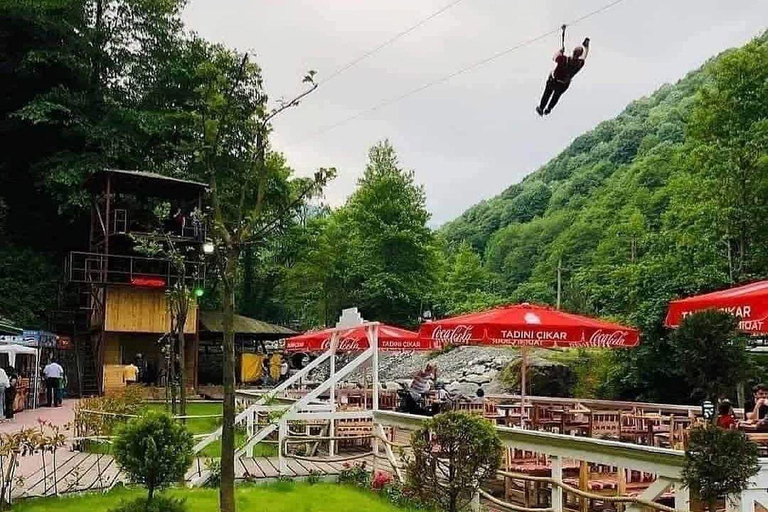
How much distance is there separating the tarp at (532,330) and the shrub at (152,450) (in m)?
4.02

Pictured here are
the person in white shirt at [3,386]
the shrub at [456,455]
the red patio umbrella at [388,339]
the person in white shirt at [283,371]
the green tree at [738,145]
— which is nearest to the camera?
the shrub at [456,455]

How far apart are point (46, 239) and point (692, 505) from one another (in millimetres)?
34784

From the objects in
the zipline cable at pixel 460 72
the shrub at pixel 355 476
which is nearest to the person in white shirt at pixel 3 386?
the zipline cable at pixel 460 72

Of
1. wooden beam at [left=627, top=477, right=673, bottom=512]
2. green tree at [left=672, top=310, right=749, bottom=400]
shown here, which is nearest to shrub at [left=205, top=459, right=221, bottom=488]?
wooden beam at [left=627, top=477, right=673, bottom=512]

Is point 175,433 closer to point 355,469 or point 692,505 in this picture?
point 355,469

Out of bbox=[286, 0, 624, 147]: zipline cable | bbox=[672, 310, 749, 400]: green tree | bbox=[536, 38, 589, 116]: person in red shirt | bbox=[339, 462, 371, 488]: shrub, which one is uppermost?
bbox=[286, 0, 624, 147]: zipline cable

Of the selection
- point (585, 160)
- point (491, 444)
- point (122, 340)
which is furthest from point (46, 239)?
point (585, 160)

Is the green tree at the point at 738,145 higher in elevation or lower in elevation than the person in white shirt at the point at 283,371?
higher

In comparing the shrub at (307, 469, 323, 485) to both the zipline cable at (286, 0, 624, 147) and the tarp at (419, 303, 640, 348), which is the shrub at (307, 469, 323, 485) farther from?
the zipline cable at (286, 0, 624, 147)

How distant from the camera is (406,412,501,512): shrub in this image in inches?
269

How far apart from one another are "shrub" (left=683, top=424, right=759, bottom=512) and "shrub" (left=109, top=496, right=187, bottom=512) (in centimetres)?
475

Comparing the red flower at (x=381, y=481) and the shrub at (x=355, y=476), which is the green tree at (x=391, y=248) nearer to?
the shrub at (x=355, y=476)

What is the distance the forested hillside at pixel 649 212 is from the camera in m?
18.4

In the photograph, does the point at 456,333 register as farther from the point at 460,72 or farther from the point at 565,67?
the point at 565,67
